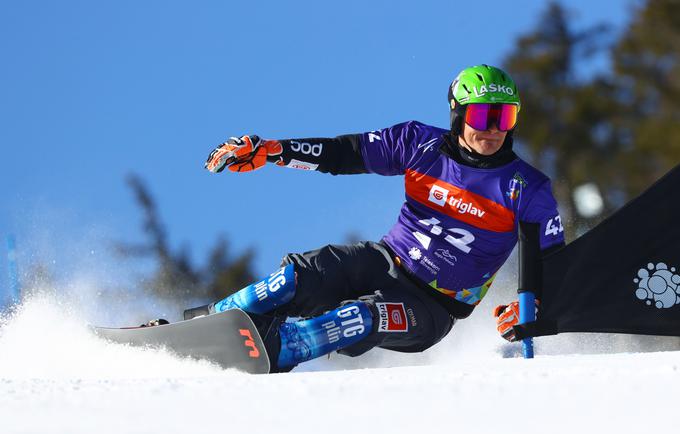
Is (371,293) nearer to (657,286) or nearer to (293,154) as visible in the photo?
(293,154)

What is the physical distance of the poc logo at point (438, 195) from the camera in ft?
17.2

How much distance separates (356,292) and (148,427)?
322 cm

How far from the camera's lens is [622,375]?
3068 millimetres

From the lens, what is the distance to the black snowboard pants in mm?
5102

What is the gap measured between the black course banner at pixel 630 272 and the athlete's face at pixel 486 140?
68 centimetres

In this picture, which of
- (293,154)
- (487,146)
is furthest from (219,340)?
(487,146)

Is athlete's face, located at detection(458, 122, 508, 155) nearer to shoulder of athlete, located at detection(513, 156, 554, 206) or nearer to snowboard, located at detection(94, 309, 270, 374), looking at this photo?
shoulder of athlete, located at detection(513, 156, 554, 206)

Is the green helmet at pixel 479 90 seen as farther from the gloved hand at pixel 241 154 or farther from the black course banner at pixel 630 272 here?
the gloved hand at pixel 241 154

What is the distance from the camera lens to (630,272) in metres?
5.20

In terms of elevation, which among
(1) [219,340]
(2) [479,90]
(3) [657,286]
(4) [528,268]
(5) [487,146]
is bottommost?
(1) [219,340]

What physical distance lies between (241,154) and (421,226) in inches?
42.6

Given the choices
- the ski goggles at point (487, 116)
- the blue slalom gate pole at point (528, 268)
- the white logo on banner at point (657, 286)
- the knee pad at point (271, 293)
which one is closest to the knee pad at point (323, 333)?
the knee pad at point (271, 293)

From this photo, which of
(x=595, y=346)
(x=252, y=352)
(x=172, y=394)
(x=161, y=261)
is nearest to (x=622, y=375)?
(x=172, y=394)

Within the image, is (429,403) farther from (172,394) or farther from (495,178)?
(495,178)
